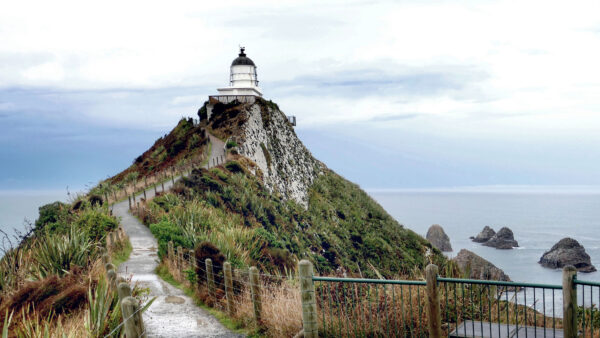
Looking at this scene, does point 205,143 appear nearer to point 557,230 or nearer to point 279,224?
point 279,224

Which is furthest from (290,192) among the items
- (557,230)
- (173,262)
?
(557,230)

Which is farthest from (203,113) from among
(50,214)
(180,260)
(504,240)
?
(504,240)

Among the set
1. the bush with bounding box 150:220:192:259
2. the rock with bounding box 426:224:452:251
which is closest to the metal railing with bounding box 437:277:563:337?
the bush with bounding box 150:220:192:259

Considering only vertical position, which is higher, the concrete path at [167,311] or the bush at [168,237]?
the bush at [168,237]

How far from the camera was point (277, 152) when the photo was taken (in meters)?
59.6

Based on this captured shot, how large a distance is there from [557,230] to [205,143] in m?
122

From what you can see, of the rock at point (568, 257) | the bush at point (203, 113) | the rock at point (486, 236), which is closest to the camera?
the bush at point (203, 113)

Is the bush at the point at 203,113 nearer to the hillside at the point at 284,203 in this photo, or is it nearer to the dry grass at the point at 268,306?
the hillside at the point at 284,203

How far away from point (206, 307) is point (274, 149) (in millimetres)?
48781

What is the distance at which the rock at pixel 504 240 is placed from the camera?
104000mm

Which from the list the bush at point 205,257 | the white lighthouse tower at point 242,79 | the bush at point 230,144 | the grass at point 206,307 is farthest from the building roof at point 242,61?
the bush at point 205,257

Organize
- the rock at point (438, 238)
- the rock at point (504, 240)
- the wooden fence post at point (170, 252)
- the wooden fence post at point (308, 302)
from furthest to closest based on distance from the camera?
the rock at point (504, 240) → the rock at point (438, 238) → the wooden fence post at point (170, 252) → the wooden fence post at point (308, 302)

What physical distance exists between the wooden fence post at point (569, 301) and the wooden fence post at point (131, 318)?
16.0 feet

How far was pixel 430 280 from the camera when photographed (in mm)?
6102
